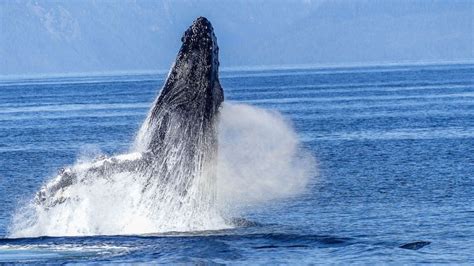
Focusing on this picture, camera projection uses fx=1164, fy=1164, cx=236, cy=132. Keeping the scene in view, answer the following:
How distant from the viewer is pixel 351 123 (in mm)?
59500

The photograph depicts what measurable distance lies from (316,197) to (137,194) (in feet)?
27.0

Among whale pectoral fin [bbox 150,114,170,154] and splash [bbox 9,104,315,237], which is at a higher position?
whale pectoral fin [bbox 150,114,170,154]

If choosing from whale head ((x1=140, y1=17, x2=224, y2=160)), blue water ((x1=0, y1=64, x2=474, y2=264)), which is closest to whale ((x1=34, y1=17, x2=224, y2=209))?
whale head ((x1=140, y1=17, x2=224, y2=160))

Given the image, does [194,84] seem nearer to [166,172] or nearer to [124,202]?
[166,172]

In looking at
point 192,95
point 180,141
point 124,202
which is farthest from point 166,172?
point 192,95

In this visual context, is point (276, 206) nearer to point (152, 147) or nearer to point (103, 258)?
point (152, 147)

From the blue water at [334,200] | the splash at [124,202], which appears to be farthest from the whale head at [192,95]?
the blue water at [334,200]

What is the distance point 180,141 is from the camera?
23016 mm

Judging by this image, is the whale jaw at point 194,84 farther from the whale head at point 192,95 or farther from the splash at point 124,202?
the splash at point 124,202

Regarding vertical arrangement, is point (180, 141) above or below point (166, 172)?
above

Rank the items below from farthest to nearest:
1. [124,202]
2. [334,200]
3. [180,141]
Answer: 1. [334,200]
2. [124,202]
3. [180,141]

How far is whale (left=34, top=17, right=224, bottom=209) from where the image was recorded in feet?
75.5

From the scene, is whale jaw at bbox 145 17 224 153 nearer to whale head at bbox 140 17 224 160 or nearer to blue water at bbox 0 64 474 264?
whale head at bbox 140 17 224 160

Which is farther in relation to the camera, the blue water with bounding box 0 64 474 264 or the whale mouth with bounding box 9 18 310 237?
the whale mouth with bounding box 9 18 310 237
